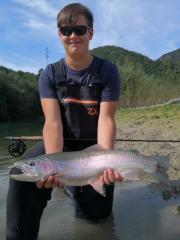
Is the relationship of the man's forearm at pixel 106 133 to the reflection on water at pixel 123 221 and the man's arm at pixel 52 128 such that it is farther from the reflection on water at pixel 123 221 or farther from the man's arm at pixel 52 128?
the reflection on water at pixel 123 221

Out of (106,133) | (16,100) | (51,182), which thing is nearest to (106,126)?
(106,133)

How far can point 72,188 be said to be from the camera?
511 cm

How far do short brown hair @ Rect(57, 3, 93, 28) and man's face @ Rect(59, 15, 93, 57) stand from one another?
47mm

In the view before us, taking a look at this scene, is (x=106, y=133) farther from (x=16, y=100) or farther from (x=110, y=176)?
(x=16, y=100)

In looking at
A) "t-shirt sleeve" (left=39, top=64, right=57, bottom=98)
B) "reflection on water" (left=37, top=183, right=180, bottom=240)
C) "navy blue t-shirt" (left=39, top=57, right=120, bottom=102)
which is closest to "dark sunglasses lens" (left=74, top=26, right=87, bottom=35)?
"navy blue t-shirt" (left=39, top=57, right=120, bottom=102)

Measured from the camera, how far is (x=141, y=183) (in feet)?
21.8

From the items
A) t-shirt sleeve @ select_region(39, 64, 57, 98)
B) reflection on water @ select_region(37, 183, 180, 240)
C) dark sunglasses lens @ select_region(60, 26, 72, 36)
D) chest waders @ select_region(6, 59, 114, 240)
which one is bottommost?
reflection on water @ select_region(37, 183, 180, 240)

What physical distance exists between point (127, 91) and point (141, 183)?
3527 cm

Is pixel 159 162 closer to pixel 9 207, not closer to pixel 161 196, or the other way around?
pixel 9 207

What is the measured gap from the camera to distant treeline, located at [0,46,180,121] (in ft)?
127

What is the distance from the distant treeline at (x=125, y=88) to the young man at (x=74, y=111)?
30.3m

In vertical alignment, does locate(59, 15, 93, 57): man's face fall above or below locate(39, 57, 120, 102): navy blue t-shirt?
above

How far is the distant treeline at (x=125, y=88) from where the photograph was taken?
38625mm

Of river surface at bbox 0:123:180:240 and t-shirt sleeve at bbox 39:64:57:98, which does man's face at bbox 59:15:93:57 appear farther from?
river surface at bbox 0:123:180:240
